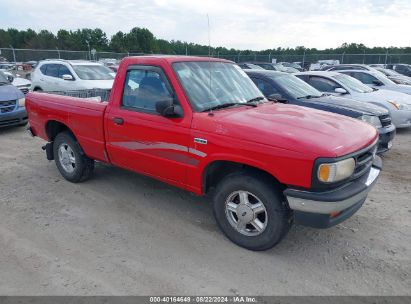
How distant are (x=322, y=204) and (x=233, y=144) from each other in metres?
0.99

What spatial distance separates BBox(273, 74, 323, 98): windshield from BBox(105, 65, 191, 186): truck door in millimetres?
3819

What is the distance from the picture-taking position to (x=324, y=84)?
8.96m

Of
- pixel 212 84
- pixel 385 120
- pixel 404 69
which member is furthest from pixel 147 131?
pixel 404 69

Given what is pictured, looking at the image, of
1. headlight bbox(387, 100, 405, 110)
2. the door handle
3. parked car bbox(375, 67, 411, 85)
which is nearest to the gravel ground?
the door handle

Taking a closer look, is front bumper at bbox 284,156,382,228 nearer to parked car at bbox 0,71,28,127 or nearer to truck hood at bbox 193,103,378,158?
truck hood at bbox 193,103,378,158

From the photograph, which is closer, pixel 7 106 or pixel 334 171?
pixel 334 171

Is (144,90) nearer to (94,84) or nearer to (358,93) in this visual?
(358,93)

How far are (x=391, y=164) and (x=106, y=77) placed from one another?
9.22 metres

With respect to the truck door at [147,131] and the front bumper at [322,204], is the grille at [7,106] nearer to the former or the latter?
the truck door at [147,131]

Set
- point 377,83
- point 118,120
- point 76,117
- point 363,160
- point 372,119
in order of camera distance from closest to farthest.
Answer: point 363,160
point 118,120
point 76,117
point 372,119
point 377,83

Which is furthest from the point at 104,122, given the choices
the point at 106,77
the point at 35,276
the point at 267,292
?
the point at 106,77

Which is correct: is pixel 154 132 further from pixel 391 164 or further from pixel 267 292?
pixel 391 164

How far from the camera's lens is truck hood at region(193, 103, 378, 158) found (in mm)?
3053

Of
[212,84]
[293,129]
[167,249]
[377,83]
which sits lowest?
[167,249]
